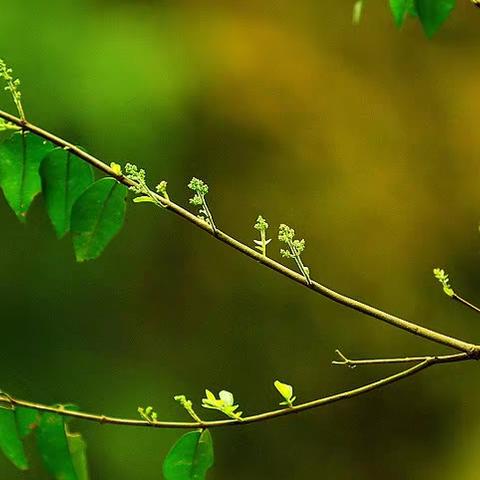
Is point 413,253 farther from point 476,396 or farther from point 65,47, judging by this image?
point 65,47

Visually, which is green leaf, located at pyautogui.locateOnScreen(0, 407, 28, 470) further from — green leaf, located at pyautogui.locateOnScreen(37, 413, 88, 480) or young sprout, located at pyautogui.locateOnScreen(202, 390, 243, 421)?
young sprout, located at pyautogui.locateOnScreen(202, 390, 243, 421)

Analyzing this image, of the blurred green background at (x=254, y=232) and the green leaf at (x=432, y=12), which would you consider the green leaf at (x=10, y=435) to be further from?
the blurred green background at (x=254, y=232)

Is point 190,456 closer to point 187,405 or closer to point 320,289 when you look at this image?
point 187,405

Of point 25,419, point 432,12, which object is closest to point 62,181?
point 25,419

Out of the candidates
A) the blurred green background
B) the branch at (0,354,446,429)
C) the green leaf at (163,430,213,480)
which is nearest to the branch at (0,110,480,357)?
the branch at (0,354,446,429)

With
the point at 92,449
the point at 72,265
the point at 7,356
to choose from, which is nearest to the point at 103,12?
the point at 72,265
